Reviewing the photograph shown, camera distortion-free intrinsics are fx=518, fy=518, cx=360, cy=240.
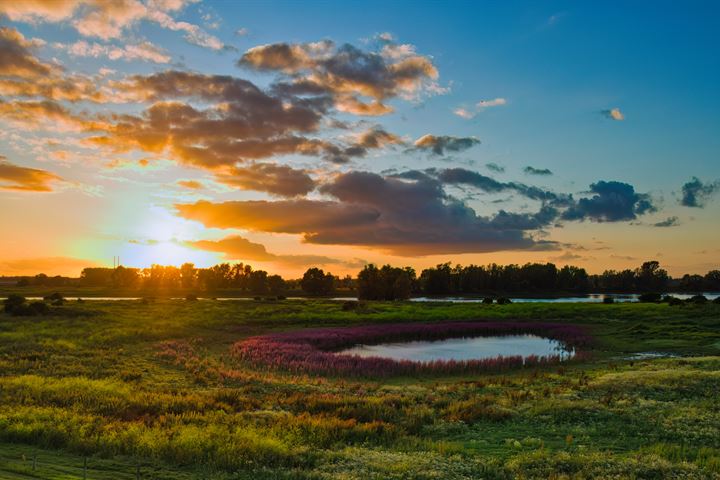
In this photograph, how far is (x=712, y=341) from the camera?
1837 inches

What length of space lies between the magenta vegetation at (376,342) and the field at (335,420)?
124cm

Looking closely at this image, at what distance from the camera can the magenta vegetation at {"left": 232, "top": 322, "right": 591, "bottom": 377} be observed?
117 feet

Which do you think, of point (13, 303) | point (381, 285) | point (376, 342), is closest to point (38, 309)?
point (13, 303)

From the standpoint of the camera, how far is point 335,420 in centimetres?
1880

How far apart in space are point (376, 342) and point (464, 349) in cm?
961

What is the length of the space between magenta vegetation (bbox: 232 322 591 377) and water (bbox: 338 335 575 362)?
→ 181cm

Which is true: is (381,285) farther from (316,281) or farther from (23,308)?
(23,308)

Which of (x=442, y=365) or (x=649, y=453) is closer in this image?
(x=649, y=453)

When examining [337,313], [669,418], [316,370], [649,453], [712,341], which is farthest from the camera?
[337,313]

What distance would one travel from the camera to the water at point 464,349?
4425 centimetres

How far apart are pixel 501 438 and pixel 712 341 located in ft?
131

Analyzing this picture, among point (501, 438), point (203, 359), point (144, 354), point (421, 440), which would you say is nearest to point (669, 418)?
point (501, 438)

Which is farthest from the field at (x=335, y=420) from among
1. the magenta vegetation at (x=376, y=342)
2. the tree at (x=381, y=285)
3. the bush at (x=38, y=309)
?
the tree at (x=381, y=285)

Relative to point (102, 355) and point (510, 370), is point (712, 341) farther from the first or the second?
point (102, 355)
